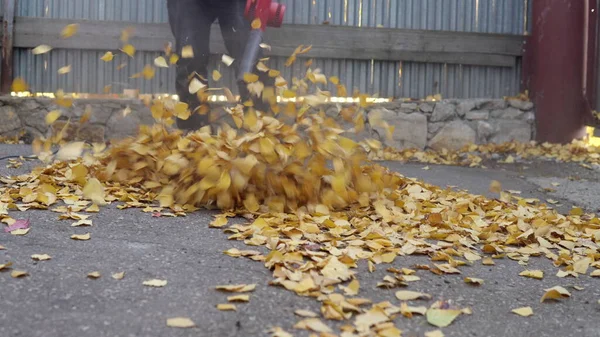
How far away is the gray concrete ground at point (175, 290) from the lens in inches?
97.8

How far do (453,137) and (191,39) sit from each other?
2.96m

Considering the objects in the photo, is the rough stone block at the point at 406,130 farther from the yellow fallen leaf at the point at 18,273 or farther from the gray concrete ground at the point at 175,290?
the yellow fallen leaf at the point at 18,273

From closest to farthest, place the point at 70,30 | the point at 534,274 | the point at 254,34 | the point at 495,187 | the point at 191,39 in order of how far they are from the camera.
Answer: the point at 534,274
the point at 70,30
the point at 495,187
the point at 254,34
the point at 191,39

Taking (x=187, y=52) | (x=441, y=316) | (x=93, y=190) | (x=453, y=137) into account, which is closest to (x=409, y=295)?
(x=441, y=316)

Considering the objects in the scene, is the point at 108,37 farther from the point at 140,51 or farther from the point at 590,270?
the point at 590,270

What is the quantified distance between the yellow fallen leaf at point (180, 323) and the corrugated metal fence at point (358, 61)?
5516 millimetres

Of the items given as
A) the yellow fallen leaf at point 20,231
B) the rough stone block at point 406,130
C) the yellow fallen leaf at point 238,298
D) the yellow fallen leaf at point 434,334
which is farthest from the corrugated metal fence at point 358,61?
the yellow fallen leaf at point 434,334

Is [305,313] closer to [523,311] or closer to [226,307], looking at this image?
[226,307]

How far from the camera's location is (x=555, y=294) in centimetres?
304

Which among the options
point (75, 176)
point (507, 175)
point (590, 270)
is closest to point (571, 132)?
point (507, 175)

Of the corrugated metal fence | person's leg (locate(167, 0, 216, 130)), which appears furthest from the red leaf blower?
the corrugated metal fence

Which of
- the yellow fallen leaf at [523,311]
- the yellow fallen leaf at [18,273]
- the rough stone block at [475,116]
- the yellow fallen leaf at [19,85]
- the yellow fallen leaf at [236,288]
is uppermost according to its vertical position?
the yellow fallen leaf at [19,85]

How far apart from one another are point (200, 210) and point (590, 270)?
184cm

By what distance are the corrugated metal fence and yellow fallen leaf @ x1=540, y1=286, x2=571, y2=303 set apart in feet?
17.2
